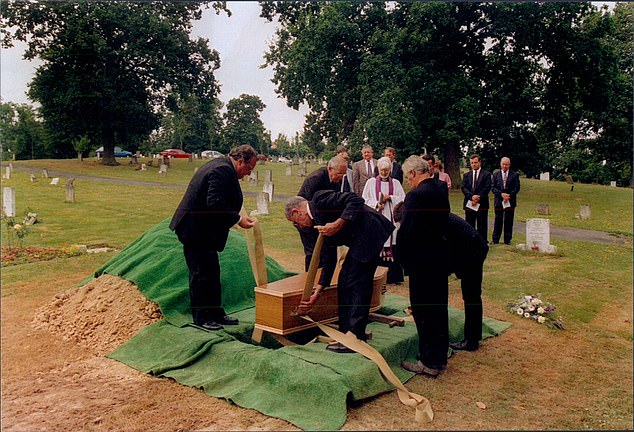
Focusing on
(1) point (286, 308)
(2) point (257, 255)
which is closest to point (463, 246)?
(1) point (286, 308)

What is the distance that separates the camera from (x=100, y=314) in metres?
5.97

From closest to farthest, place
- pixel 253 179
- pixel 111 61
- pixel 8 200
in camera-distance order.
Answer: pixel 111 61 → pixel 8 200 → pixel 253 179

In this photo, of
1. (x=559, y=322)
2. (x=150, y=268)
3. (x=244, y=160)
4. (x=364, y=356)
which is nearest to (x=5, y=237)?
(x=150, y=268)

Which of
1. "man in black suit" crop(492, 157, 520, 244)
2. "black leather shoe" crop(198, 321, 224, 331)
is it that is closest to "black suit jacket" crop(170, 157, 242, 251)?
"black leather shoe" crop(198, 321, 224, 331)

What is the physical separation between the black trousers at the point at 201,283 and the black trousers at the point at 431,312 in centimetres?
220

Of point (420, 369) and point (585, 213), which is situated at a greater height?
point (585, 213)

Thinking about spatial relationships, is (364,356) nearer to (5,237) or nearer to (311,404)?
(311,404)

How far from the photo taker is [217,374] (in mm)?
4574

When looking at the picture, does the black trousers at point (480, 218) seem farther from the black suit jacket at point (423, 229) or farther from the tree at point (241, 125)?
the black suit jacket at point (423, 229)

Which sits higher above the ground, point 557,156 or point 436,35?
point 436,35

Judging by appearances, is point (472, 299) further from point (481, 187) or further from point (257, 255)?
point (481, 187)

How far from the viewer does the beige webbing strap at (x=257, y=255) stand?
5.30 m

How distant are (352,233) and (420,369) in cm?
142

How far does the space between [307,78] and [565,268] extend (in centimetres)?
774
